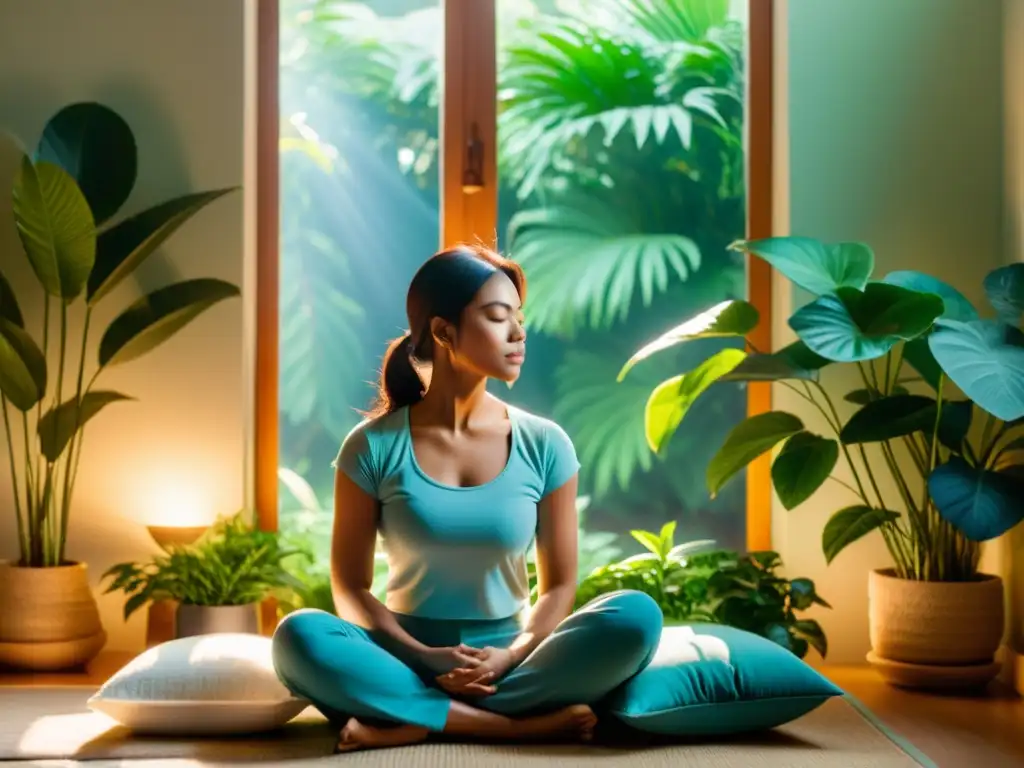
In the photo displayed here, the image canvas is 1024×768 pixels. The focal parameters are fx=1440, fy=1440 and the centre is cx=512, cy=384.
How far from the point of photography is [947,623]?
3.29 metres

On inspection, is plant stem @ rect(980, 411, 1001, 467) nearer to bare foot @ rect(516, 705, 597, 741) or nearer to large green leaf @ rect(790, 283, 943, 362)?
large green leaf @ rect(790, 283, 943, 362)

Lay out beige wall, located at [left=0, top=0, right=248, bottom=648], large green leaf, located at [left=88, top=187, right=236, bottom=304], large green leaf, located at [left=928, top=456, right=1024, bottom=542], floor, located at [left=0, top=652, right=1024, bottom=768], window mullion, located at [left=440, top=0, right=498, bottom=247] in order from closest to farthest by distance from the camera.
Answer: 1. floor, located at [left=0, top=652, right=1024, bottom=768]
2. large green leaf, located at [left=928, top=456, right=1024, bottom=542]
3. large green leaf, located at [left=88, top=187, right=236, bottom=304]
4. beige wall, located at [left=0, top=0, right=248, bottom=648]
5. window mullion, located at [left=440, top=0, right=498, bottom=247]

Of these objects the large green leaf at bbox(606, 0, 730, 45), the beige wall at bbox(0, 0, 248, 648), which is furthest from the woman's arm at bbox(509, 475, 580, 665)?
the large green leaf at bbox(606, 0, 730, 45)

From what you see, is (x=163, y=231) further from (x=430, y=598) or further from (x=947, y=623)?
(x=947, y=623)

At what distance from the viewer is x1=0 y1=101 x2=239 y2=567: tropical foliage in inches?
135

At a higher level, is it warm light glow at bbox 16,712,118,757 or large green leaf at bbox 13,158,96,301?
large green leaf at bbox 13,158,96,301

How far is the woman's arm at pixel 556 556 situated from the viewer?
274cm

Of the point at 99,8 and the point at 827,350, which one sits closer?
the point at 827,350

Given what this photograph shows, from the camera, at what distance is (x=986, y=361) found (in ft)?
9.89

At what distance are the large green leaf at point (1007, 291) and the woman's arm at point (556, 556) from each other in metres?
1.10

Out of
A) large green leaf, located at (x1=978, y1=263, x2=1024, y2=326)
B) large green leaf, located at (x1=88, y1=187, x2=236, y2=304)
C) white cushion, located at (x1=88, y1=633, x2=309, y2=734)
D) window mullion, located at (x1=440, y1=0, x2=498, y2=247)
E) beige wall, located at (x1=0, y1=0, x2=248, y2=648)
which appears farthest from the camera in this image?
window mullion, located at (x1=440, y1=0, x2=498, y2=247)

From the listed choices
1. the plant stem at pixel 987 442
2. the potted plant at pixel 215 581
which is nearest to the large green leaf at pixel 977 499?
the plant stem at pixel 987 442

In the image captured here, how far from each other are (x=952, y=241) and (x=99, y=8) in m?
2.30

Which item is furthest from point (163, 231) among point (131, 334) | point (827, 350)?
point (827, 350)
